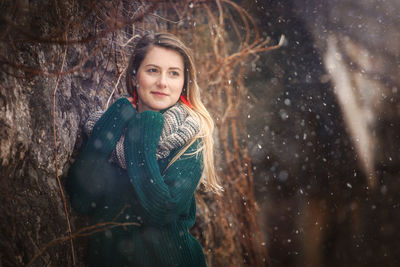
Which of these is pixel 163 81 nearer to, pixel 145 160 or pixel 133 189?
pixel 145 160

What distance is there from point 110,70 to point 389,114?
2.72m

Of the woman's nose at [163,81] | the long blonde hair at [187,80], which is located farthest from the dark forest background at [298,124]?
the woman's nose at [163,81]

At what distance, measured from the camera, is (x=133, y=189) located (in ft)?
3.34

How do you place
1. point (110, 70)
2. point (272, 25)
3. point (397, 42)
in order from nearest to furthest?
point (110, 70) < point (272, 25) < point (397, 42)

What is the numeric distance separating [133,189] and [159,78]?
1.19 ft

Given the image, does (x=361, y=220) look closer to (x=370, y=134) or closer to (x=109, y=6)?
(x=370, y=134)

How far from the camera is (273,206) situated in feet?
9.75

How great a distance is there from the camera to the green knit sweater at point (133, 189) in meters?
0.95

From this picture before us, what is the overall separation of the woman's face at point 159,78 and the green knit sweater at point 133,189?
57mm

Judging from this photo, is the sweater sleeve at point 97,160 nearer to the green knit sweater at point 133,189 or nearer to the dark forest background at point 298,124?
the green knit sweater at point 133,189

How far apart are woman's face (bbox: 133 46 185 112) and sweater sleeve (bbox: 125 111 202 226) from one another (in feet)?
0.20

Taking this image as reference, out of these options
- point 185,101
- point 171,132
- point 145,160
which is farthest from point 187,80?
point 145,160

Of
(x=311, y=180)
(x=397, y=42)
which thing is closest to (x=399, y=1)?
(x=397, y=42)

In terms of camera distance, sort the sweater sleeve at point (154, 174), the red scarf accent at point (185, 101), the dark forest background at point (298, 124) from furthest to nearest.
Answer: the dark forest background at point (298, 124)
the red scarf accent at point (185, 101)
the sweater sleeve at point (154, 174)
